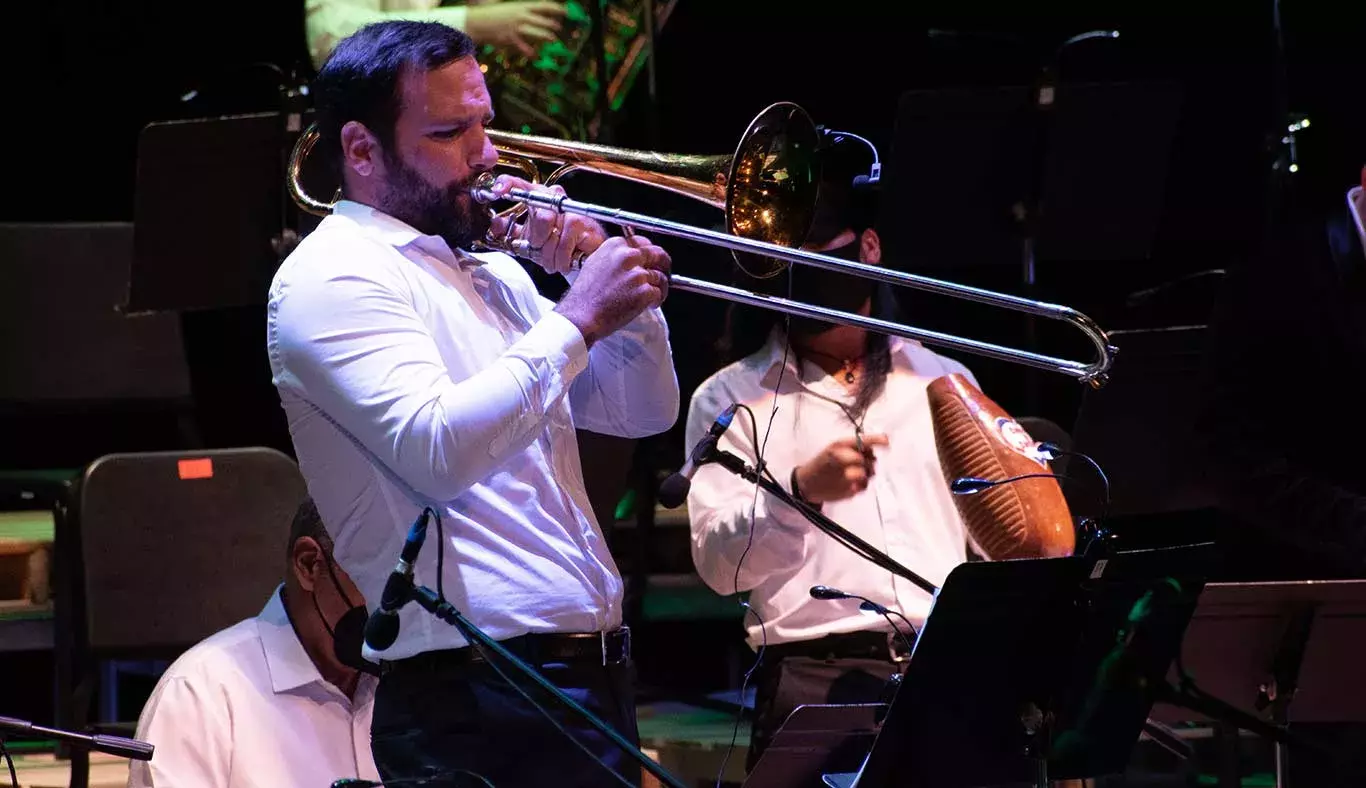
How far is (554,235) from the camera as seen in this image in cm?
293

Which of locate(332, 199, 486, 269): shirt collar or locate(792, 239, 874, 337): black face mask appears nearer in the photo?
locate(332, 199, 486, 269): shirt collar

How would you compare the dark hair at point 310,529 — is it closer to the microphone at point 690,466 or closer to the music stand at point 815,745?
the microphone at point 690,466

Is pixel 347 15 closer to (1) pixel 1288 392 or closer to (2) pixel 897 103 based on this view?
(2) pixel 897 103

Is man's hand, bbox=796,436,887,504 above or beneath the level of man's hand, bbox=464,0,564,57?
beneath

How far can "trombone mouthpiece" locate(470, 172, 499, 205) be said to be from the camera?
2.79m

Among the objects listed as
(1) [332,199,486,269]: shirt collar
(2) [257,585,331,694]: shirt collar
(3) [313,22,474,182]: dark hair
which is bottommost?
(2) [257,585,331,694]: shirt collar

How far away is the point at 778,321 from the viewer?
4.31 metres

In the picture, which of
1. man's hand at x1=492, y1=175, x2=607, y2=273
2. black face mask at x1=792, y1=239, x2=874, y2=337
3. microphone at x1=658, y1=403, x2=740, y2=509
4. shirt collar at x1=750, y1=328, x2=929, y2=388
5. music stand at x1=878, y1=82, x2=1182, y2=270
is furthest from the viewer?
music stand at x1=878, y1=82, x2=1182, y2=270

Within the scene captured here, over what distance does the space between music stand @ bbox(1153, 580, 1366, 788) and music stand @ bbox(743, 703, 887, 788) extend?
0.82 meters

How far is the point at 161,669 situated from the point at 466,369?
2.86 meters

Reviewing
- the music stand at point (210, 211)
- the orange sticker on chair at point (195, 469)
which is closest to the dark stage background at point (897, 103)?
the music stand at point (210, 211)

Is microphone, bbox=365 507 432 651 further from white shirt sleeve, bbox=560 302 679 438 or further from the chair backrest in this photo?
the chair backrest

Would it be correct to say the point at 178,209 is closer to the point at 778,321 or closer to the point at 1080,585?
the point at 778,321

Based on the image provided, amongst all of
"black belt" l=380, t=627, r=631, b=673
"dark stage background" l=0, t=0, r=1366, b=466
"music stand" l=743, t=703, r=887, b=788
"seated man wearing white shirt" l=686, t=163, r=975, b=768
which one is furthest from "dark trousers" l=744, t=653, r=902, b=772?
"dark stage background" l=0, t=0, r=1366, b=466
